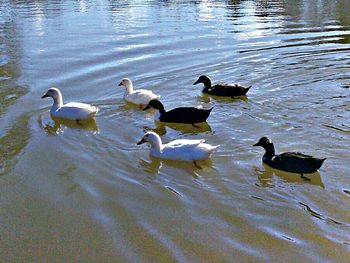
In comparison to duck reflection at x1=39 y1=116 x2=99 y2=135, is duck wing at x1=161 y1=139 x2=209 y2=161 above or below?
below

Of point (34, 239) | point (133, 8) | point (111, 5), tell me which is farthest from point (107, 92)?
point (111, 5)

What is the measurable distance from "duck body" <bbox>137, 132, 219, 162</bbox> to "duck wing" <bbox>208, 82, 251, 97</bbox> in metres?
3.80

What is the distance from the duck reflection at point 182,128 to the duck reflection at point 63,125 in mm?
1074

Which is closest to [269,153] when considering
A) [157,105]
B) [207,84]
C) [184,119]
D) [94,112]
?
[184,119]

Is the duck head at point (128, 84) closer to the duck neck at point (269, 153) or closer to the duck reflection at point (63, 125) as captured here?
the duck reflection at point (63, 125)

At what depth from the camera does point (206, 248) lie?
675 cm

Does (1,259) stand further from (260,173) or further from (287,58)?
(287,58)

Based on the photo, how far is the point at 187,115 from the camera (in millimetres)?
11453

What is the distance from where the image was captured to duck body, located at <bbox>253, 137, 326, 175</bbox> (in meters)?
8.65

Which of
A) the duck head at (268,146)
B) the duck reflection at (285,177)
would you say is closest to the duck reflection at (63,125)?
the duck head at (268,146)

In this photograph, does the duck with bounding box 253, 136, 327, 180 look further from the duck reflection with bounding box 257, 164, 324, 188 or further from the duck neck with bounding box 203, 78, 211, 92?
the duck neck with bounding box 203, 78, 211, 92

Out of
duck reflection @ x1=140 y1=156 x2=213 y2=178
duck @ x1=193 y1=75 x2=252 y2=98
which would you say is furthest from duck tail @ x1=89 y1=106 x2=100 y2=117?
duck @ x1=193 y1=75 x2=252 y2=98

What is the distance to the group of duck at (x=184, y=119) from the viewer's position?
29.2ft

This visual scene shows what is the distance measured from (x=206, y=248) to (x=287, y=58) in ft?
36.8
